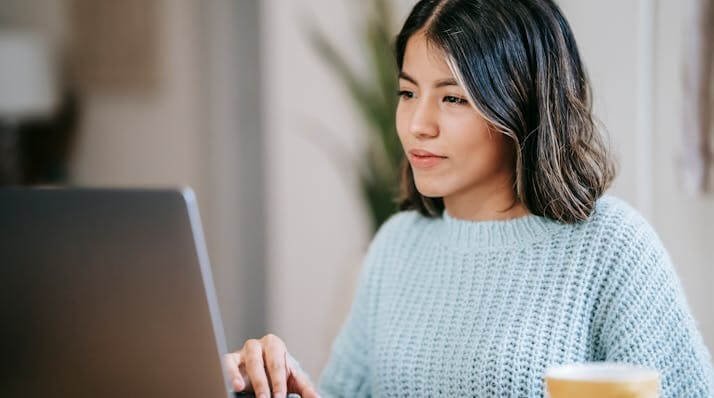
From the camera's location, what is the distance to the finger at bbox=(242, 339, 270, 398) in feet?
3.55

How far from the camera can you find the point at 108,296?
2.55ft

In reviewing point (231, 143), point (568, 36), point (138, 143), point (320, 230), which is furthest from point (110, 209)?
point (138, 143)

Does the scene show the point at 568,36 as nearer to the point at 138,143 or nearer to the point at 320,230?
the point at 320,230

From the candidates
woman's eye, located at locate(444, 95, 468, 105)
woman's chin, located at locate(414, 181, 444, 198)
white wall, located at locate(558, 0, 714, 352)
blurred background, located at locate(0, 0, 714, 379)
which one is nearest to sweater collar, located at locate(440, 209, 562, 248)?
woman's chin, located at locate(414, 181, 444, 198)

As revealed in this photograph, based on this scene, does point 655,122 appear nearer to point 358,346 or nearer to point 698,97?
point 698,97

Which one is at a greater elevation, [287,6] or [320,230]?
[287,6]

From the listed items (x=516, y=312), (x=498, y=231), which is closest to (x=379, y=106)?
(x=498, y=231)

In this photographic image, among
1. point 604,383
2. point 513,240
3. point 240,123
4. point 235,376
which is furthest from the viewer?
point 240,123

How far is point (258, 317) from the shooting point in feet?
12.1

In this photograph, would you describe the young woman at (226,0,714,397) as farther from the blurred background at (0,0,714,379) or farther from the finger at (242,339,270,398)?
the blurred background at (0,0,714,379)

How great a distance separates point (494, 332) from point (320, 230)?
6.37 feet

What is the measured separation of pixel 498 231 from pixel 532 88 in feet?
0.79

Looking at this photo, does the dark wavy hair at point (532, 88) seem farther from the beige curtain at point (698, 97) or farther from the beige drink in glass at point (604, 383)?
the beige drink in glass at point (604, 383)

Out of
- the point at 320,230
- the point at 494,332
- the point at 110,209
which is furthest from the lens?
the point at 320,230
